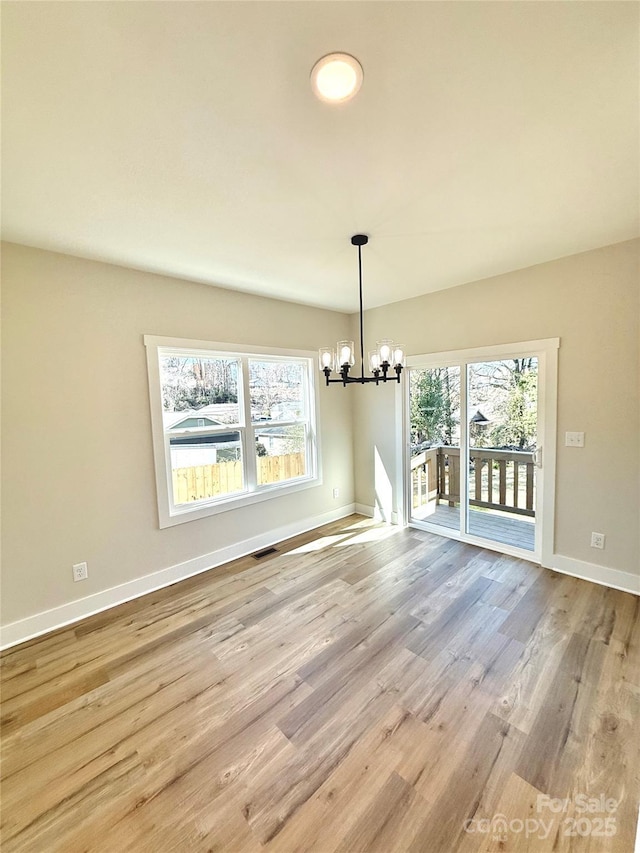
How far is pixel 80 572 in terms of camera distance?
2.59 metres

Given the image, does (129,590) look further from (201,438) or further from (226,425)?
(226,425)

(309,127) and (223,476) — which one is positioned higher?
(309,127)

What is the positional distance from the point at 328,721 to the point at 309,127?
281 centimetres

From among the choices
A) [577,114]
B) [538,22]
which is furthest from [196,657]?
[577,114]

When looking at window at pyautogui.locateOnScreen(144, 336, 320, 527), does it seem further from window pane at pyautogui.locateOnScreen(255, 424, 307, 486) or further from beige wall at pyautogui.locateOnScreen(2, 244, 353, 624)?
beige wall at pyautogui.locateOnScreen(2, 244, 353, 624)

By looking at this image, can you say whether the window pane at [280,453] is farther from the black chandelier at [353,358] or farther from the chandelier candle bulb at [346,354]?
the chandelier candle bulb at [346,354]

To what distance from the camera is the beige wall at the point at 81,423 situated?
232cm

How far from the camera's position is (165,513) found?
118 inches

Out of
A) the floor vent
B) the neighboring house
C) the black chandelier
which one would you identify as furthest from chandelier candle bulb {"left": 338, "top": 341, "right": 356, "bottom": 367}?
the floor vent

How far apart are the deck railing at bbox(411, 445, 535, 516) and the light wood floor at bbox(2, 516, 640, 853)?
91 centimetres

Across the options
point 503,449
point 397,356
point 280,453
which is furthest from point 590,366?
point 280,453

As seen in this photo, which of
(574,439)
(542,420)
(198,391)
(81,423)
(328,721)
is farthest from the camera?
(198,391)

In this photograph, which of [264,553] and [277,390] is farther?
[277,390]

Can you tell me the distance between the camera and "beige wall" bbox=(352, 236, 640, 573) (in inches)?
103
